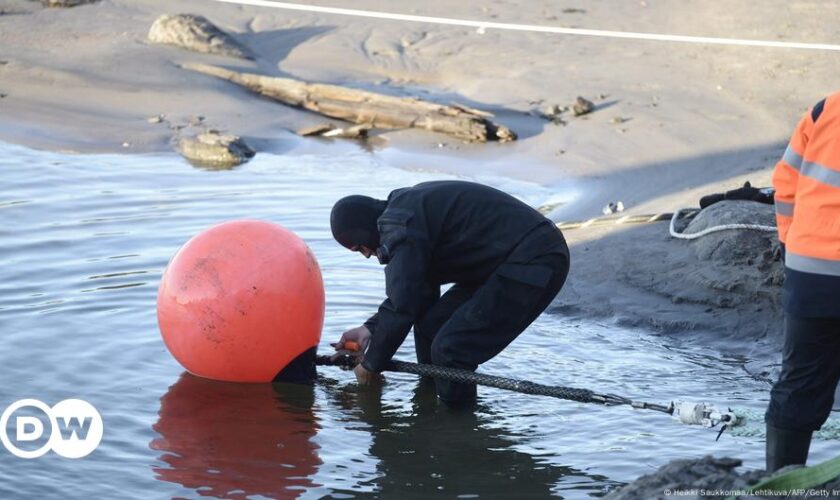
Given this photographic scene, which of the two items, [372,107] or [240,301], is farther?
[372,107]

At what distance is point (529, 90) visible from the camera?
15781 millimetres

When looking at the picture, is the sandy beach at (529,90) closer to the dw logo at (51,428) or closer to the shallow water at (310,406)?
the shallow water at (310,406)

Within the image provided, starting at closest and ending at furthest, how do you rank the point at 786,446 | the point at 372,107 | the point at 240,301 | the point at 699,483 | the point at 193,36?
the point at 699,483 → the point at 786,446 → the point at 240,301 → the point at 372,107 → the point at 193,36

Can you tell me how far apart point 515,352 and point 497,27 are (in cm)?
1058

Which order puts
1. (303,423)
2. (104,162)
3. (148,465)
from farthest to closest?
(104,162)
(303,423)
(148,465)

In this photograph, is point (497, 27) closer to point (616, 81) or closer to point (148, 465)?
point (616, 81)

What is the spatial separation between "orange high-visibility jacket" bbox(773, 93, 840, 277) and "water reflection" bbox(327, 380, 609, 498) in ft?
5.77

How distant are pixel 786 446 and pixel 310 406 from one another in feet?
9.78

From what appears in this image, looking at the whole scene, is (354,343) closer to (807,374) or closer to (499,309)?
(499,309)

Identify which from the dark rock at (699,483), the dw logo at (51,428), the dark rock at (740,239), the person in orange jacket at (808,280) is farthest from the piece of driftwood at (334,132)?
the dark rock at (699,483)

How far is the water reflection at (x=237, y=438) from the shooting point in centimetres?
632

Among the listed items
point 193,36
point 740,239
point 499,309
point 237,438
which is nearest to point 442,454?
point 499,309

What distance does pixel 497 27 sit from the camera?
18266mm

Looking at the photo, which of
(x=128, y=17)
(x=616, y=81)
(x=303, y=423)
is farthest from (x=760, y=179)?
(x=128, y=17)
